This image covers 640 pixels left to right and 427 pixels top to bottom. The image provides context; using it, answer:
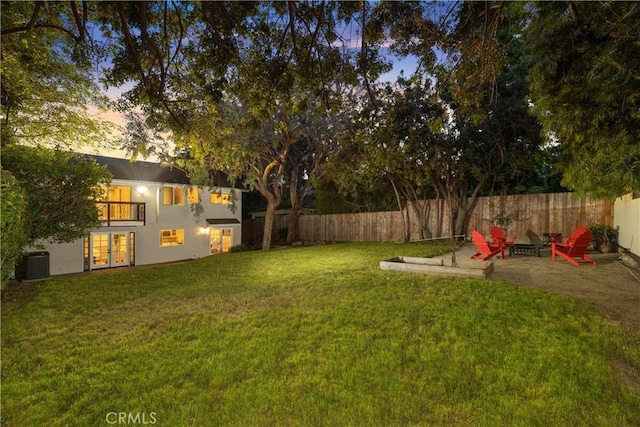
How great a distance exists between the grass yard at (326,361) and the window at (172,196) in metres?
11.2

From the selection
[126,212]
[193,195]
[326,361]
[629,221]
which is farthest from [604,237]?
[126,212]

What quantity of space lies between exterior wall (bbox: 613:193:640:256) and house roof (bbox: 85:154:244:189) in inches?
659

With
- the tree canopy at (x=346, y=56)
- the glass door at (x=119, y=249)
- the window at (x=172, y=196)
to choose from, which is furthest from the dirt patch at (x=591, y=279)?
the glass door at (x=119, y=249)

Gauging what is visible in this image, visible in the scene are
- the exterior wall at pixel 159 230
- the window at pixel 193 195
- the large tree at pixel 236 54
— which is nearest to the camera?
the large tree at pixel 236 54

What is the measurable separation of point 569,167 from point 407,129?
27.1ft

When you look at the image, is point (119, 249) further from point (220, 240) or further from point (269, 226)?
point (269, 226)

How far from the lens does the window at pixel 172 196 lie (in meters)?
16.9

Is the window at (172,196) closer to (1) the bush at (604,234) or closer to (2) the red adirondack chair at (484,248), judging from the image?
(2) the red adirondack chair at (484,248)

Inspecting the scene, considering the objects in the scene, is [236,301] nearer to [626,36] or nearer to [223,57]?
[223,57]

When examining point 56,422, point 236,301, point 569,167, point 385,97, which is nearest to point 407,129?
point 385,97

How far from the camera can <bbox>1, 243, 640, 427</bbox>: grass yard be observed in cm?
267

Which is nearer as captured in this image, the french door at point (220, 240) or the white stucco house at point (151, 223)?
the white stucco house at point (151, 223)

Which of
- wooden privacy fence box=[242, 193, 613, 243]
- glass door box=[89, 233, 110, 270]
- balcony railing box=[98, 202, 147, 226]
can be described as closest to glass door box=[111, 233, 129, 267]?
glass door box=[89, 233, 110, 270]

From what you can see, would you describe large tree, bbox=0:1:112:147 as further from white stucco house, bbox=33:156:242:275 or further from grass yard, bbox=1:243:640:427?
grass yard, bbox=1:243:640:427
